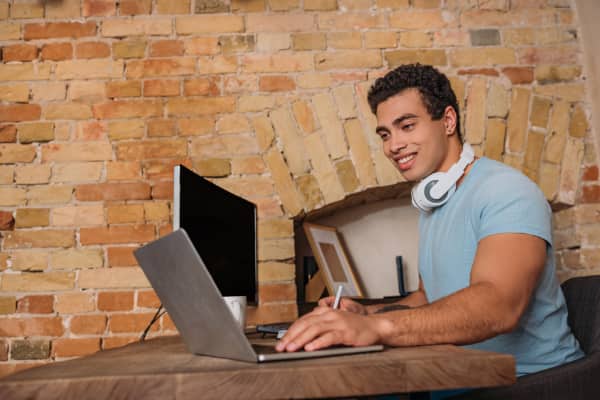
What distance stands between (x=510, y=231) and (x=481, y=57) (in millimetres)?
1603

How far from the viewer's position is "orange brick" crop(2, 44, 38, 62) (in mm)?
2576

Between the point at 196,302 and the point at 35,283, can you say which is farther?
the point at 35,283

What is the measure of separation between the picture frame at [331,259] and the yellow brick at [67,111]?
1.11 metres

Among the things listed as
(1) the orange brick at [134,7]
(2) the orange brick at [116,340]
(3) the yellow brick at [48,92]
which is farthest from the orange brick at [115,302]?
(1) the orange brick at [134,7]

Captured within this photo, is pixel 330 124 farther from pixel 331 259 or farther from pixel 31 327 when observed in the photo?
pixel 31 327

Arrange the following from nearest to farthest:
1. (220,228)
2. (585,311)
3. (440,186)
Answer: (585,311), (440,186), (220,228)

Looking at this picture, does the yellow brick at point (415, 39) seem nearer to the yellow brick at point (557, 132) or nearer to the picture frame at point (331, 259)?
the yellow brick at point (557, 132)

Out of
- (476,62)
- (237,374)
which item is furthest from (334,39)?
(237,374)

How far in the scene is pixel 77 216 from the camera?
2.48 m

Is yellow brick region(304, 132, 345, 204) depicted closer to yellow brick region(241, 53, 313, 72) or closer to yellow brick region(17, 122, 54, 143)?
yellow brick region(241, 53, 313, 72)

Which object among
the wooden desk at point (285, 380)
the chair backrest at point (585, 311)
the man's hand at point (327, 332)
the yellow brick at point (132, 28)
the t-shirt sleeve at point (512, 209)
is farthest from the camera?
the yellow brick at point (132, 28)

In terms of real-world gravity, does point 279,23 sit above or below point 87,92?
above

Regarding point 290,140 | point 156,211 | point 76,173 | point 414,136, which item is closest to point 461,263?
point 414,136

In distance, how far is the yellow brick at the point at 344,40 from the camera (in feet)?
8.58
